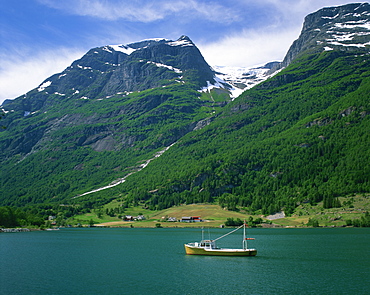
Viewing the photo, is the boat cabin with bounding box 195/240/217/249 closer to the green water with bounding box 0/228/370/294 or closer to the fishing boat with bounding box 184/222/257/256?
the fishing boat with bounding box 184/222/257/256

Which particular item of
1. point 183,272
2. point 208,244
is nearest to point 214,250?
point 208,244

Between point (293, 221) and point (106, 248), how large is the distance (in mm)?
118549

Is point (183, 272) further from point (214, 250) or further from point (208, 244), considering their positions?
point (208, 244)

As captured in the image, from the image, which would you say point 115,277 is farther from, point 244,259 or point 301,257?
point 301,257

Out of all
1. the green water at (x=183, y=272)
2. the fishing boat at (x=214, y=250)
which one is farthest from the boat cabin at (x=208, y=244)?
the green water at (x=183, y=272)

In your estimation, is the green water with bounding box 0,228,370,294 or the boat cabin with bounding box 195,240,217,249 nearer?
the green water with bounding box 0,228,370,294

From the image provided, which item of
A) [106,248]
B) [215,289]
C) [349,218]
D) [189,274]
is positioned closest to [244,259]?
[189,274]

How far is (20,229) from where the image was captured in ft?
573

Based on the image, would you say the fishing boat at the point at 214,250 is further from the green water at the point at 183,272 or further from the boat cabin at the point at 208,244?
the green water at the point at 183,272

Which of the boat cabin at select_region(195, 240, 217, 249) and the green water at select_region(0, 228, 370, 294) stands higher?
the boat cabin at select_region(195, 240, 217, 249)

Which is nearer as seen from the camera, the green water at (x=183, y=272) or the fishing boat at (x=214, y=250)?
the green water at (x=183, y=272)

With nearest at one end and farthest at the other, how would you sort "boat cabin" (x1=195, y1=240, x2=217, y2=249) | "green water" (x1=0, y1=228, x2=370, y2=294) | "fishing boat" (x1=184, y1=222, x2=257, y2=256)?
"green water" (x1=0, y1=228, x2=370, y2=294) < "fishing boat" (x1=184, y1=222, x2=257, y2=256) < "boat cabin" (x1=195, y1=240, x2=217, y2=249)

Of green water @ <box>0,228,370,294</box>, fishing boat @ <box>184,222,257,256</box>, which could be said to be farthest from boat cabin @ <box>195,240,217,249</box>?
green water @ <box>0,228,370,294</box>

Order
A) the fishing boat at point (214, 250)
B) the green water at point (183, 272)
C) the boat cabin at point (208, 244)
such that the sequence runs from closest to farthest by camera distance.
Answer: the green water at point (183, 272) → the fishing boat at point (214, 250) → the boat cabin at point (208, 244)
